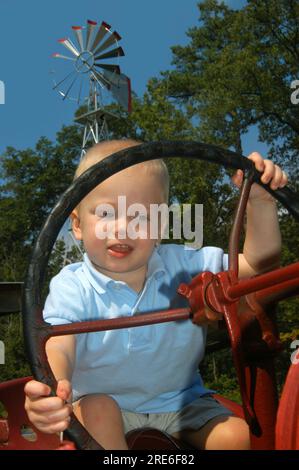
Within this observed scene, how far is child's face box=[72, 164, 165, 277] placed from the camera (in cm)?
136

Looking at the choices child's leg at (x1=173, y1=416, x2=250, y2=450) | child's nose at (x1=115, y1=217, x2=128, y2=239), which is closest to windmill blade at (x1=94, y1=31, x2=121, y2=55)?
child's nose at (x1=115, y1=217, x2=128, y2=239)

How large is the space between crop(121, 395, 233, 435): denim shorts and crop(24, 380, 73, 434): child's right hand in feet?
1.72

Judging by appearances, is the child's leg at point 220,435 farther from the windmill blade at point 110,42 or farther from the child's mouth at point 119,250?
the windmill blade at point 110,42

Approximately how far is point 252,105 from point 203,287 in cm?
1336

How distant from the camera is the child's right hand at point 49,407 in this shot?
0.88 m

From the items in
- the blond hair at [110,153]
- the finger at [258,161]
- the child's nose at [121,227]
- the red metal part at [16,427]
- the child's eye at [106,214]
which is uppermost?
the blond hair at [110,153]

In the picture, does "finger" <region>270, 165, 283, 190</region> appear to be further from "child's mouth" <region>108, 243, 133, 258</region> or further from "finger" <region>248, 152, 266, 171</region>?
"child's mouth" <region>108, 243, 133, 258</region>

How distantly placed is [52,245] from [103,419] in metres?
0.45

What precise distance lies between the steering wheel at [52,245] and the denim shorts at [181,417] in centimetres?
53

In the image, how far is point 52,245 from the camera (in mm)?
1008

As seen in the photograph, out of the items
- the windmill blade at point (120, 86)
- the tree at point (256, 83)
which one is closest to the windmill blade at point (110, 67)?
the windmill blade at point (120, 86)

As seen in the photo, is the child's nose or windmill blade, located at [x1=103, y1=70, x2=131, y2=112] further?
windmill blade, located at [x1=103, y1=70, x2=131, y2=112]
